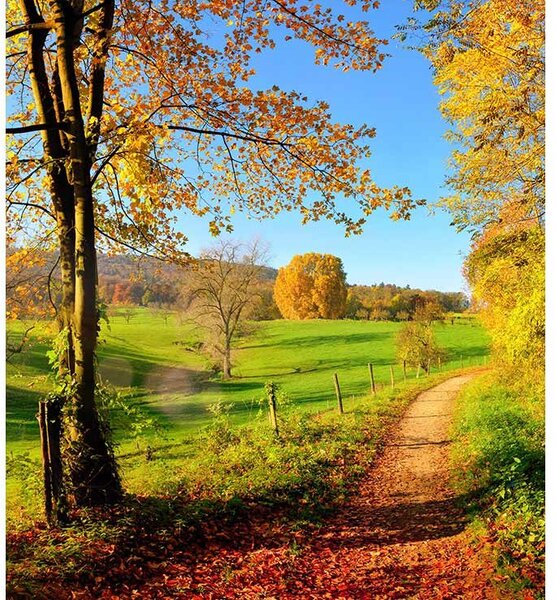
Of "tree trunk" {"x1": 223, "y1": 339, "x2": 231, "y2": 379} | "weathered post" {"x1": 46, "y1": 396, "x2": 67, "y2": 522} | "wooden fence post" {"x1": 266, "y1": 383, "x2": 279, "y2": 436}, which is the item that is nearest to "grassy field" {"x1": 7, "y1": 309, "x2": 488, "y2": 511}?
"tree trunk" {"x1": 223, "y1": 339, "x2": 231, "y2": 379}

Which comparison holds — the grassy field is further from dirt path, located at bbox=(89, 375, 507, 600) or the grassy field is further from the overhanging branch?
the overhanging branch

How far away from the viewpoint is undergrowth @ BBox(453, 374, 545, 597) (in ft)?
15.5

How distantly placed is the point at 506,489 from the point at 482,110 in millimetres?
7028

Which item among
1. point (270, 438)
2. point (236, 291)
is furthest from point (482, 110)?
point (236, 291)

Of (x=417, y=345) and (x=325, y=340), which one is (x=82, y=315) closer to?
(x=417, y=345)

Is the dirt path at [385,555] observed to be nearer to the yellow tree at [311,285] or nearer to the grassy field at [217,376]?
the grassy field at [217,376]

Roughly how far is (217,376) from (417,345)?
490 inches

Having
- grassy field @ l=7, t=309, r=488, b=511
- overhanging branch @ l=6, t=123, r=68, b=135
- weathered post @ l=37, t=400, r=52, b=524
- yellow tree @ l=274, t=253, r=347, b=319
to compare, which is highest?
overhanging branch @ l=6, t=123, r=68, b=135

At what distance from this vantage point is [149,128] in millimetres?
5898

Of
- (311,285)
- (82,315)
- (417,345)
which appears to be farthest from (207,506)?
(417,345)

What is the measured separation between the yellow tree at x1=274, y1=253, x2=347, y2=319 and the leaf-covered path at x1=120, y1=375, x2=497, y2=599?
56.7ft

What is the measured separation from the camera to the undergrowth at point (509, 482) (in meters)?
4.73

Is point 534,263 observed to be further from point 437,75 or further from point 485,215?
point 437,75

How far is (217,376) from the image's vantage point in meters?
27.4
